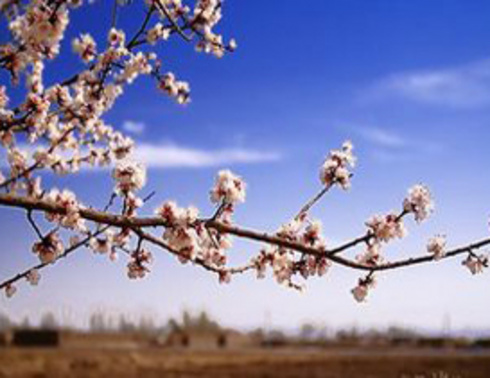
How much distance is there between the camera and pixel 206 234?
4285 mm

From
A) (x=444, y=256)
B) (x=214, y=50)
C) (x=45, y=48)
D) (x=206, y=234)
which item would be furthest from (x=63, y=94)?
(x=444, y=256)

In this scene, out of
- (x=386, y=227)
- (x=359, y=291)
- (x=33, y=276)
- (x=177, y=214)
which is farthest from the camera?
(x=33, y=276)

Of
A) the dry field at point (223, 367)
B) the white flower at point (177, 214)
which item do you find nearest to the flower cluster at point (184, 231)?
the white flower at point (177, 214)

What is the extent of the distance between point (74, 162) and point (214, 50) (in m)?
2.16

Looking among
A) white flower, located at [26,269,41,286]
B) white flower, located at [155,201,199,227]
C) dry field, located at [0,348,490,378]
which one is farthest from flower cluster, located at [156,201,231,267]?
dry field, located at [0,348,490,378]

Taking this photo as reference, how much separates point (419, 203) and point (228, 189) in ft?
4.56

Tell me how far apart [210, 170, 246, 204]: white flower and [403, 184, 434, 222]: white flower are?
4.02 ft

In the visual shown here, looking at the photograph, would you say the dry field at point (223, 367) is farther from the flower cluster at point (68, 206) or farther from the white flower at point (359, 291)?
the flower cluster at point (68, 206)

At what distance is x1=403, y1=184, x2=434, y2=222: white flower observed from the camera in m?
4.66

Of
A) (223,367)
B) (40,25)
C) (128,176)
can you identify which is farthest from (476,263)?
(223,367)

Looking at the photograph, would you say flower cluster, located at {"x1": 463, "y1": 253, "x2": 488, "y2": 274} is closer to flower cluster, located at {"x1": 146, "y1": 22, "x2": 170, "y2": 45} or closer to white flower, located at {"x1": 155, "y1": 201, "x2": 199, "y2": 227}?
white flower, located at {"x1": 155, "y1": 201, "x2": 199, "y2": 227}

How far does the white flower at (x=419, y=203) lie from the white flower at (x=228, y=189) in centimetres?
123

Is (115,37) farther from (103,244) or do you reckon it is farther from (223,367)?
(223,367)

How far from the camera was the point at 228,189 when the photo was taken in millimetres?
4258
